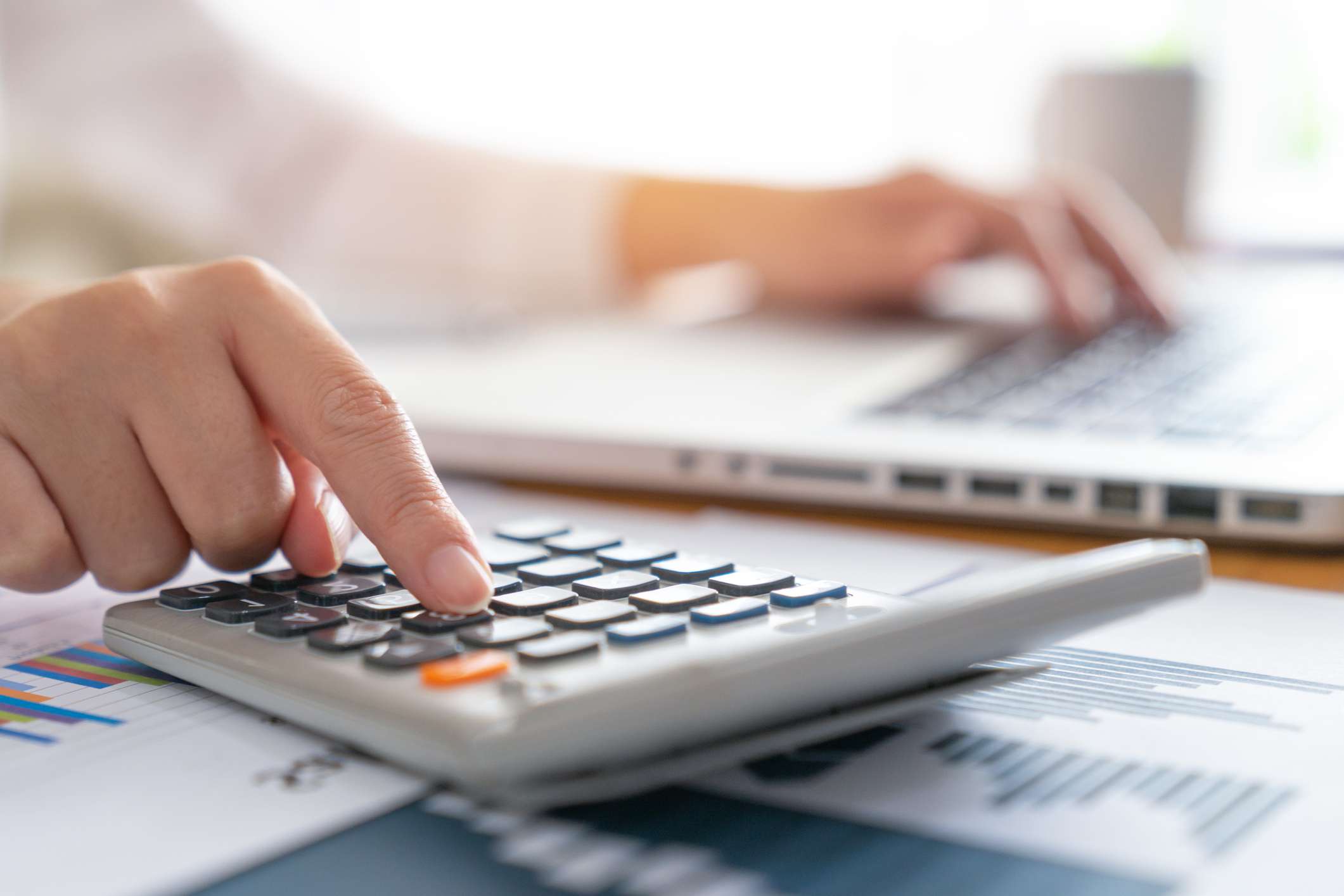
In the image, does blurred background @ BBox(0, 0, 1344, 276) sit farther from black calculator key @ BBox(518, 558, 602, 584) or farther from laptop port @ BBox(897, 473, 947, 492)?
black calculator key @ BBox(518, 558, 602, 584)

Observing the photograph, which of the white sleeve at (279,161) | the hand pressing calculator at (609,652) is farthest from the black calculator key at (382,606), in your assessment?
the white sleeve at (279,161)

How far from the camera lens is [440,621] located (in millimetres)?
286

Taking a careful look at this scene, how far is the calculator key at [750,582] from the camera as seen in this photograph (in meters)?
0.30

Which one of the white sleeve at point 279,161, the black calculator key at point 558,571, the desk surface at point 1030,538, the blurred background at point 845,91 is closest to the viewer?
the black calculator key at point 558,571

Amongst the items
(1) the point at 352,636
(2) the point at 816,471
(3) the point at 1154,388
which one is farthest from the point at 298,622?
(3) the point at 1154,388

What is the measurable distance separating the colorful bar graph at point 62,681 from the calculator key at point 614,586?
11 cm

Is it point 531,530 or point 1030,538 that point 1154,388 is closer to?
point 1030,538

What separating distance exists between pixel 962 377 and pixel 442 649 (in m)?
0.43

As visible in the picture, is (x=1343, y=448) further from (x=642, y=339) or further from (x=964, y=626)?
(x=642, y=339)

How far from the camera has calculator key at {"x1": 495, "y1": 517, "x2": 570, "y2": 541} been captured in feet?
1.22

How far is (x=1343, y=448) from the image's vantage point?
468mm

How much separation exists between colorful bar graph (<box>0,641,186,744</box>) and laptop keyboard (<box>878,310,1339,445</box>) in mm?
340

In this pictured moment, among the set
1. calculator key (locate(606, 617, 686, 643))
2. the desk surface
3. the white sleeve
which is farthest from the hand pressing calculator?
the white sleeve

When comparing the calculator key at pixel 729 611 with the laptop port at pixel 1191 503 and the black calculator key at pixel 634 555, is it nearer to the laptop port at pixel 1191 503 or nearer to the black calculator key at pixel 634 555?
the black calculator key at pixel 634 555
